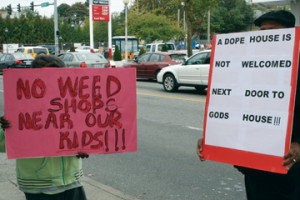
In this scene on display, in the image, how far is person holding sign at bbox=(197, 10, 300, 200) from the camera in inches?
89.3

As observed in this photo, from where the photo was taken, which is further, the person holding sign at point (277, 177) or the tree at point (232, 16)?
the tree at point (232, 16)

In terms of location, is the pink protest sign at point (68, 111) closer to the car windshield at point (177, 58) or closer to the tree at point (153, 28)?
the car windshield at point (177, 58)

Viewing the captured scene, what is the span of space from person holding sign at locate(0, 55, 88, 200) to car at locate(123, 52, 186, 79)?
53.8 ft

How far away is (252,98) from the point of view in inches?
92.4

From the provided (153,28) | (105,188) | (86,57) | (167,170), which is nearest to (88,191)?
(105,188)

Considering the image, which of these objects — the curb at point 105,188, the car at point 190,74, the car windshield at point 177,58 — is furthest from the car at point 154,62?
the curb at point 105,188

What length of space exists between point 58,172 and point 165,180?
9.17 ft

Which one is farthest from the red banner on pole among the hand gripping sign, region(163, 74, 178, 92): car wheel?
the hand gripping sign

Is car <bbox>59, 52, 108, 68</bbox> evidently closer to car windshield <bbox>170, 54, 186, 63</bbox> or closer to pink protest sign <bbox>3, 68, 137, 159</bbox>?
car windshield <bbox>170, 54, 186, 63</bbox>

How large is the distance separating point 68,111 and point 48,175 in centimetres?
47

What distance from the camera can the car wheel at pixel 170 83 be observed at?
15.4 metres

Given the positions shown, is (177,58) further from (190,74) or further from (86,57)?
(190,74)

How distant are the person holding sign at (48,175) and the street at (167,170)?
6.87ft

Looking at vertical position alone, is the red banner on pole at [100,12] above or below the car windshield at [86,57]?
above
